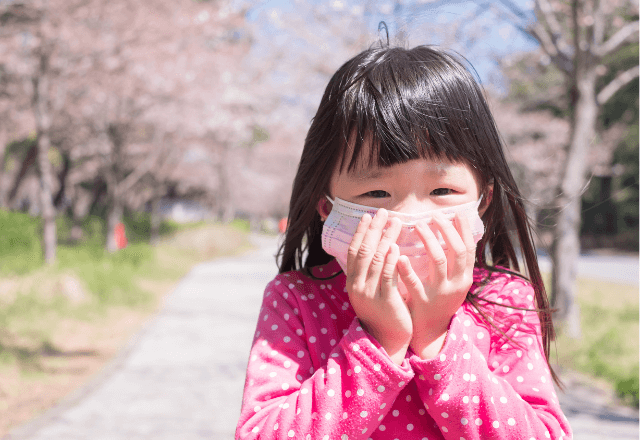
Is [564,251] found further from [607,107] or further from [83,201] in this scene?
[83,201]

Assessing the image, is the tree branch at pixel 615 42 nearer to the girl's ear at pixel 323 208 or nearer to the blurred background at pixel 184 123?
the blurred background at pixel 184 123

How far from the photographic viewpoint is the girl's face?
1.01 meters

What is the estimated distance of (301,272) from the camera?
1.24 meters

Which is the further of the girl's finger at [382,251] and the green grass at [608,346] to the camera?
the green grass at [608,346]

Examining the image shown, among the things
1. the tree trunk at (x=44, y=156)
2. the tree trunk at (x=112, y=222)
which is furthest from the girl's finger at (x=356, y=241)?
the tree trunk at (x=112, y=222)

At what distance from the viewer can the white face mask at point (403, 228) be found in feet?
3.31

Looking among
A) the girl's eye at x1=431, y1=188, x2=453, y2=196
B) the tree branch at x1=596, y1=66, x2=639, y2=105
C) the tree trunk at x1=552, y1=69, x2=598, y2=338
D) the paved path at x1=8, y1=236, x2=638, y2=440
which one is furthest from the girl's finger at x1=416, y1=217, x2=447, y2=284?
the tree branch at x1=596, y1=66, x2=639, y2=105

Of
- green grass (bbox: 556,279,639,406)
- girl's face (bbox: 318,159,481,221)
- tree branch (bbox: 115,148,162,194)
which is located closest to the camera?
girl's face (bbox: 318,159,481,221)

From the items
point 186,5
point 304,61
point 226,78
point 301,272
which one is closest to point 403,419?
point 301,272

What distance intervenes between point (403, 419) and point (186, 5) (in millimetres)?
10338

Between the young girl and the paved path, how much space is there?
2912mm

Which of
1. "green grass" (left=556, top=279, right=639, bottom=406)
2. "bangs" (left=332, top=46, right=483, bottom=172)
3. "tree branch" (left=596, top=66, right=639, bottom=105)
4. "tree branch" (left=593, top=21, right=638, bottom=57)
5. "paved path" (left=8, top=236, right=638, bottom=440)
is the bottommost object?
"paved path" (left=8, top=236, right=638, bottom=440)

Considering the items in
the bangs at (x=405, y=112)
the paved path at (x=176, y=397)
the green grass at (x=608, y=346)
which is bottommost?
the paved path at (x=176, y=397)

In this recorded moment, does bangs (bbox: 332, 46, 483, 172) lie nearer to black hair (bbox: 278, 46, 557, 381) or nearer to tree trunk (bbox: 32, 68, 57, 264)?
black hair (bbox: 278, 46, 557, 381)
